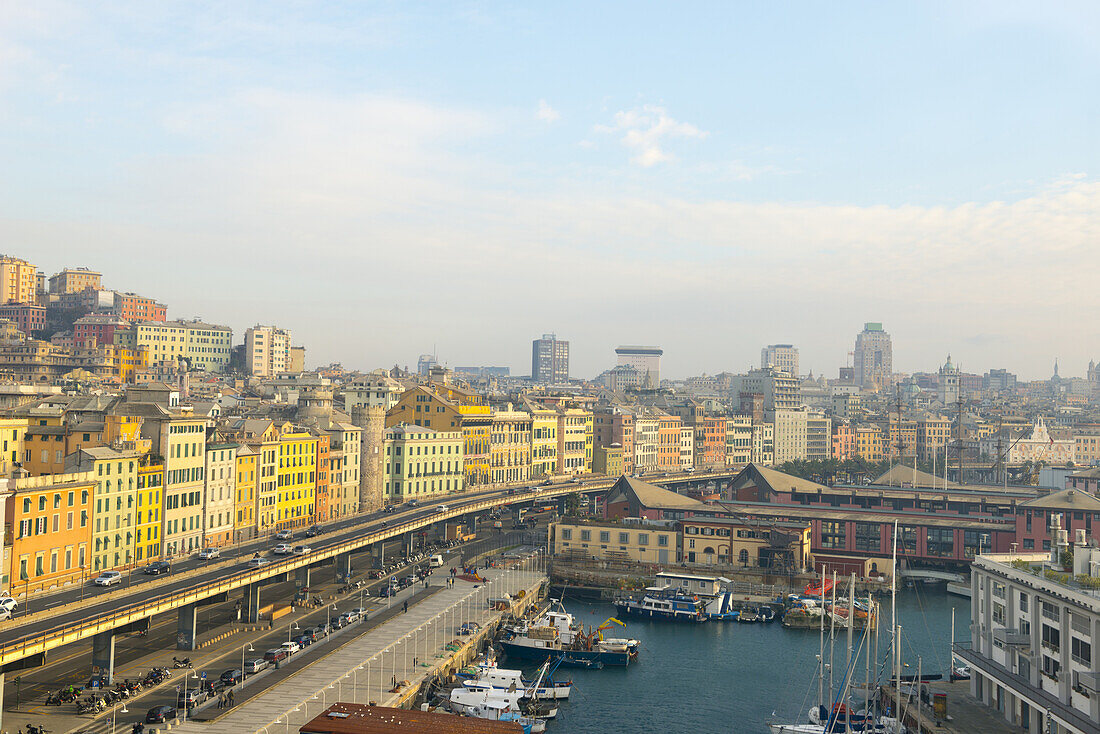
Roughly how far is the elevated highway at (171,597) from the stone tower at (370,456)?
607 centimetres

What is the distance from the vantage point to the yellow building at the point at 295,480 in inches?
3575

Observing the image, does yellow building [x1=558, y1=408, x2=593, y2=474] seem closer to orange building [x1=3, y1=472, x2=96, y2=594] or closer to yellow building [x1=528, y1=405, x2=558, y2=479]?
yellow building [x1=528, y1=405, x2=558, y2=479]

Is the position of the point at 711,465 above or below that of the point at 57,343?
below

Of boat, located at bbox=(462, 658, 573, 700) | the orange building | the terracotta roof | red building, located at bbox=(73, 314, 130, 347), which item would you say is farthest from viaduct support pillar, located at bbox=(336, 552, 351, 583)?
red building, located at bbox=(73, 314, 130, 347)

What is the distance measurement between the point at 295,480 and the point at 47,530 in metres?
33.9

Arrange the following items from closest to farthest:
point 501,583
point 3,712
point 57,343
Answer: point 3,712, point 501,583, point 57,343

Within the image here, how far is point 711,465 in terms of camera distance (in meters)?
194

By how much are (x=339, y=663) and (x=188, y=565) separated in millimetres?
16514

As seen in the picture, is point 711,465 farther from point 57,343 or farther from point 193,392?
point 57,343

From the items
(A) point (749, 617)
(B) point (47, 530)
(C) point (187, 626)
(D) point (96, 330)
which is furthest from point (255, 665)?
(D) point (96, 330)

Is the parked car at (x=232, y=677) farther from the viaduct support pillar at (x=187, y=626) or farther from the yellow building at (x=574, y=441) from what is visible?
Answer: the yellow building at (x=574, y=441)

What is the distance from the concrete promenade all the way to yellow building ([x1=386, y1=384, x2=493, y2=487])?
169 ft

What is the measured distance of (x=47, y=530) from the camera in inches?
2357

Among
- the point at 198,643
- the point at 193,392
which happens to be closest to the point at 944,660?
the point at 198,643
